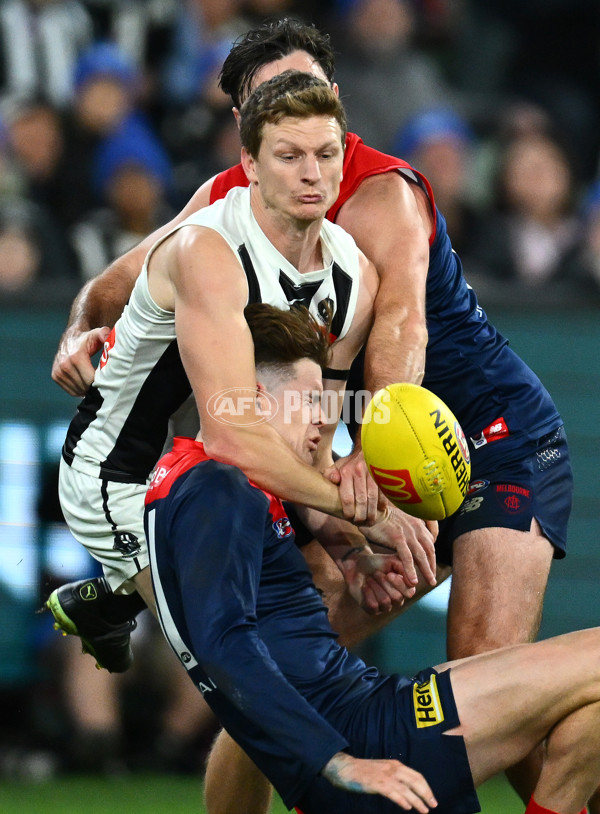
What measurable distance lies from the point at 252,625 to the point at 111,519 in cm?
127

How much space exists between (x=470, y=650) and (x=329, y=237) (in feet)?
4.76

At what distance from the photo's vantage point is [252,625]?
3.43 metres

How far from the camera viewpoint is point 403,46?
9.52m

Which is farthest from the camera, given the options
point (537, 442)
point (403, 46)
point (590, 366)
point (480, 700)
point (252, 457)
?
point (403, 46)

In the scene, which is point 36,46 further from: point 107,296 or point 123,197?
point 107,296

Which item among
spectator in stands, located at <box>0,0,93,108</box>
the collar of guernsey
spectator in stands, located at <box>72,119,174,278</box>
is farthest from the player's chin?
spectator in stands, located at <box>0,0,93,108</box>

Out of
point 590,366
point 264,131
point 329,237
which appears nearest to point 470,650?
point 329,237

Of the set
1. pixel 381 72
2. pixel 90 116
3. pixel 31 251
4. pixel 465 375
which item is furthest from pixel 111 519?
pixel 381 72

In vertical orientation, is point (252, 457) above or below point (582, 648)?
above

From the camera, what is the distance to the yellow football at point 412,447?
12.5ft

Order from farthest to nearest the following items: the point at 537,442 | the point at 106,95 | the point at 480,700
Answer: the point at 106,95, the point at 537,442, the point at 480,700

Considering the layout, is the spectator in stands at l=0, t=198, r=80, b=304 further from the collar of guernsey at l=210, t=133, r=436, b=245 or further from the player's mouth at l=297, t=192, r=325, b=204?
the player's mouth at l=297, t=192, r=325, b=204

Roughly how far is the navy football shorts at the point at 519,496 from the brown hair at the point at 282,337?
42.2 inches

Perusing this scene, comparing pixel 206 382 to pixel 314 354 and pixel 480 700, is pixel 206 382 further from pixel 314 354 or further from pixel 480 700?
pixel 480 700
